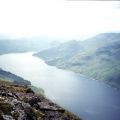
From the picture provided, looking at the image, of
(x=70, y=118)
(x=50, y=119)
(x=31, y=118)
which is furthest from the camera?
(x=70, y=118)

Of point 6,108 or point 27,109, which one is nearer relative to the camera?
point 6,108

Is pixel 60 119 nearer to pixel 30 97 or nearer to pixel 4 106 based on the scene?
pixel 30 97

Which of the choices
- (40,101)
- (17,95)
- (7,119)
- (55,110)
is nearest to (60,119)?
(55,110)

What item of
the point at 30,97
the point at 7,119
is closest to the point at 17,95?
the point at 30,97

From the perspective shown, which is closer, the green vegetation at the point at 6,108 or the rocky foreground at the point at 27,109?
the green vegetation at the point at 6,108

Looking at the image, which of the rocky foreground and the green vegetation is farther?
the rocky foreground

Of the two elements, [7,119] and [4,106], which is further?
[4,106]

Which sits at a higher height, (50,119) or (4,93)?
(4,93)

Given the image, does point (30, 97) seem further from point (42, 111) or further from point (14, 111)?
point (14, 111)

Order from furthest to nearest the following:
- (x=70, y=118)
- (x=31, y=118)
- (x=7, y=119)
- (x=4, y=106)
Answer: (x=70, y=118) → (x=31, y=118) → (x=4, y=106) → (x=7, y=119)
